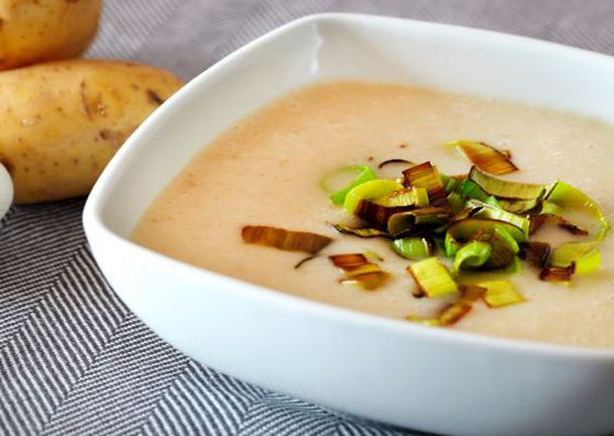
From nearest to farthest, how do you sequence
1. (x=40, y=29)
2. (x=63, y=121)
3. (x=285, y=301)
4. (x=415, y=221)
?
1. (x=285, y=301)
2. (x=415, y=221)
3. (x=63, y=121)
4. (x=40, y=29)

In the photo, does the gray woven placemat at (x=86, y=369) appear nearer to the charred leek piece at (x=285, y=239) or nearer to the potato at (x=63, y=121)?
the potato at (x=63, y=121)

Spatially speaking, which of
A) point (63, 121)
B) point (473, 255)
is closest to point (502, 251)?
point (473, 255)

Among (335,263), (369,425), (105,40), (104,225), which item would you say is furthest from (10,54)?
(369,425)

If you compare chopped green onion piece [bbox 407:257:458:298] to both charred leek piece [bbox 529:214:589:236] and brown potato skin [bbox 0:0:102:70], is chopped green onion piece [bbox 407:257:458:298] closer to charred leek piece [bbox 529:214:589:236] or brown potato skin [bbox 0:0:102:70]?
charred leek piece [bbox 529:214:589:236]

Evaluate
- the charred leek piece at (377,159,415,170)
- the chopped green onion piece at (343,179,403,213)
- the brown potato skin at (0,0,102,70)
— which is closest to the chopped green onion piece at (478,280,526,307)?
the chopped green onion piece at (343,179,403,213)

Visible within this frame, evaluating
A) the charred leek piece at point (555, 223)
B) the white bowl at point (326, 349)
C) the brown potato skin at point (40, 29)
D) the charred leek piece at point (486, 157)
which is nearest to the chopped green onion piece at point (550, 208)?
the charred leek piece at point (555, 223)

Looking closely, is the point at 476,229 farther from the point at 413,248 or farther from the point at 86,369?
the point at 86,369

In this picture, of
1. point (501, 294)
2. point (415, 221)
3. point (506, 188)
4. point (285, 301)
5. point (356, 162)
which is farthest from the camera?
point (356, 162)
